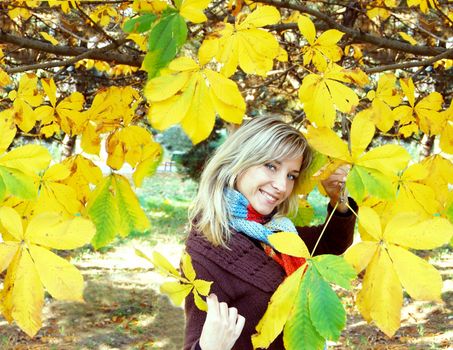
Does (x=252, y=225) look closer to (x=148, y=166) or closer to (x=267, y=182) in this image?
(x=267, y=182)

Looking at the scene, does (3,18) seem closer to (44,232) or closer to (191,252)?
(191,252)

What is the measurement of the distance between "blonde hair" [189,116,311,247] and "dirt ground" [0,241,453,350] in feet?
10.5

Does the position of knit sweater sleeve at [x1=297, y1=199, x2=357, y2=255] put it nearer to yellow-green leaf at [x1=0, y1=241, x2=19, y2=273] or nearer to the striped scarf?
the striped scarf

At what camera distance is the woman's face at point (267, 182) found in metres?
1.61

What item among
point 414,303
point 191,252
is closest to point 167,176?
point 414,303

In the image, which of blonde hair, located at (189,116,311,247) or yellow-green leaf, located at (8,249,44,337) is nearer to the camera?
yellow-green leaf, located at (8,249,44,337)

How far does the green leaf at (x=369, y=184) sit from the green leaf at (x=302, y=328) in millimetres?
180

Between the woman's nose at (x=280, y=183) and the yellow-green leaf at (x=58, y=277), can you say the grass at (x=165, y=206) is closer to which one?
the woman's nose at (x=280, y=183)

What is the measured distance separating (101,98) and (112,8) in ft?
4.11

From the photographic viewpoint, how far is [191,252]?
156 cm

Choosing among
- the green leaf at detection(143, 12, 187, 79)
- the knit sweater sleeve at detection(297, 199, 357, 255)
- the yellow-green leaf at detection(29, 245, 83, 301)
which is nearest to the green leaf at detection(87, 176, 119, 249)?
the yellow-green leaf at detection(29, 245, 83, 301)

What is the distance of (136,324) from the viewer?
210 inches

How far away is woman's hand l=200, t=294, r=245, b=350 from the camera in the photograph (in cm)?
117

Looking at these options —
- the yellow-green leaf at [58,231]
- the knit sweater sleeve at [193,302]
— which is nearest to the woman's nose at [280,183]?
the knit sweater sleeve at [193,302]
